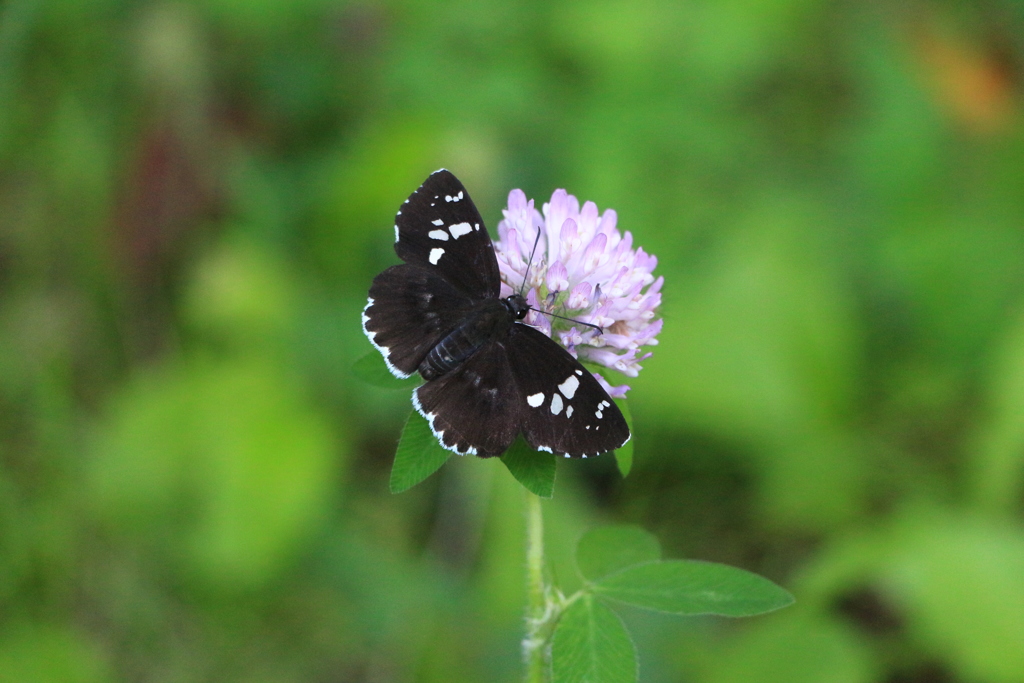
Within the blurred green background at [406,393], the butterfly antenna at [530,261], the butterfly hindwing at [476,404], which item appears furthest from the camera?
the blurred green background at [406,393]

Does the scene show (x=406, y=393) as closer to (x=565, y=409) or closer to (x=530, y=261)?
(x=530, y=261)

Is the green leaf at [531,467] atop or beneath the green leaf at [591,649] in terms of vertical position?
atop

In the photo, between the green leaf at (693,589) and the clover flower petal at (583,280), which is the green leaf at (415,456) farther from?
the green leaf at (693,589)

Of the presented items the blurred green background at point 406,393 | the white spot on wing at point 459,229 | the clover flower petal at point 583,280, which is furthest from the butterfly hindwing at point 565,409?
the blurred green background at point 406,393

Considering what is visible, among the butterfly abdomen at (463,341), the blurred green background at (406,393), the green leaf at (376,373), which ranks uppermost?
the blurred green background at (406,393)

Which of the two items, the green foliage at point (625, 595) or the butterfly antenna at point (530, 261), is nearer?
the green foliage at point (625, 595)

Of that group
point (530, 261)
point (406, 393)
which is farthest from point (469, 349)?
point (406, 393)
